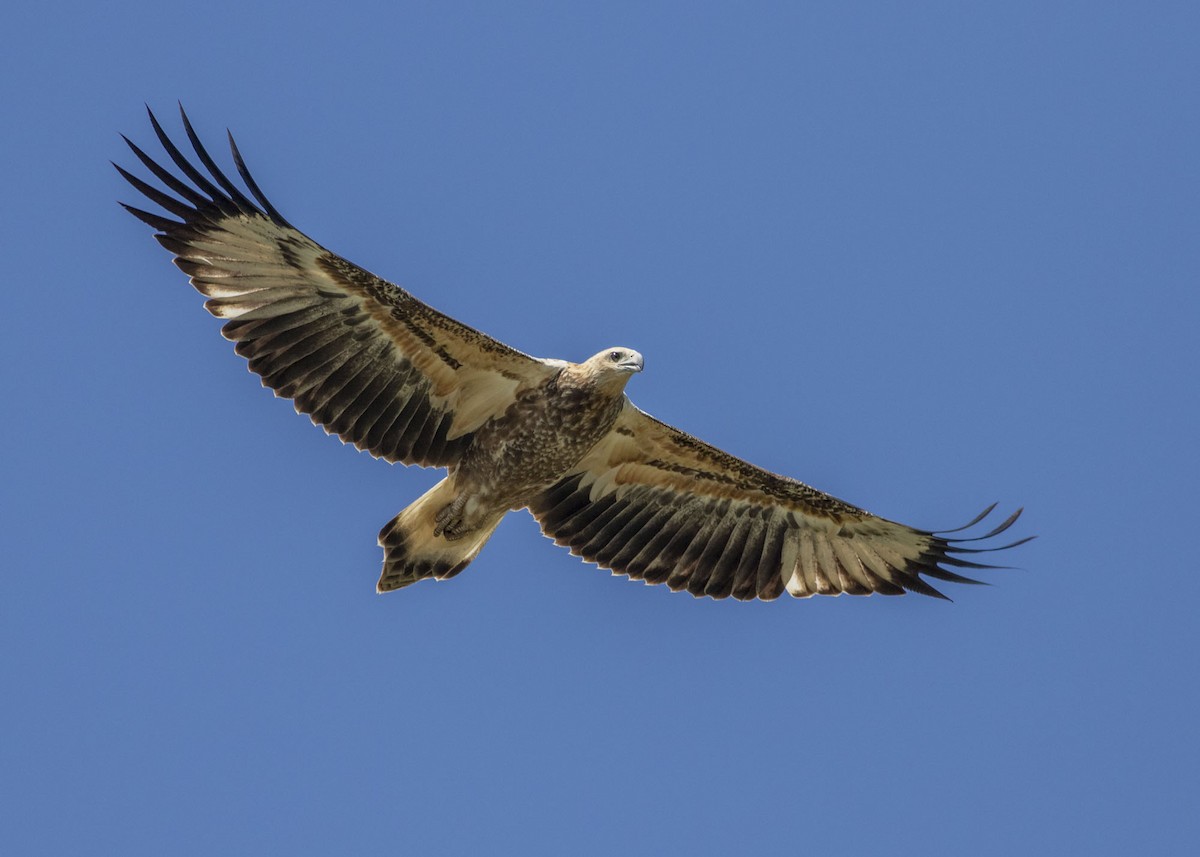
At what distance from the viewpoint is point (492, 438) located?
48.6 ft

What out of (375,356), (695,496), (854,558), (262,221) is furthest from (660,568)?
(262,221)

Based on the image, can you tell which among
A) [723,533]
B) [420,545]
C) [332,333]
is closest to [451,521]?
[420,545]

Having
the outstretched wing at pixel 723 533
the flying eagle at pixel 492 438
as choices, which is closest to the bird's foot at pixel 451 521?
the flying eagle at pixel 492 438

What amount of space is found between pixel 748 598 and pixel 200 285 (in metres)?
5.31

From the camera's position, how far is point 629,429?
15297 mm

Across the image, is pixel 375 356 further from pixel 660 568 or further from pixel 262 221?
pixel 660 568

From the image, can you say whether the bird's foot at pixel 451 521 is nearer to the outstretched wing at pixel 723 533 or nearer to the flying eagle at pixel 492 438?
the flying eagle at pixel 492 438

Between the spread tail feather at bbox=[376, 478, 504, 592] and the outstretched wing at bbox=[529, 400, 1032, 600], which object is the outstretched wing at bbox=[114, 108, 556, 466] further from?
the outstretched wing at bbox=[529, 400, 1032, 600]

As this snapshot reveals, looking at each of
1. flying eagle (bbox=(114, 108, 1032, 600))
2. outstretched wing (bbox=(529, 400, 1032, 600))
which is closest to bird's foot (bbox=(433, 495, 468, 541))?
flying eagle (bbox=(114, 108, 1032, 600))

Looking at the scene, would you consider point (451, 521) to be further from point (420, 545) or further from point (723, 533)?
point (723, 533)

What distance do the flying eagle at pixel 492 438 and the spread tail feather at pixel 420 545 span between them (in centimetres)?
1

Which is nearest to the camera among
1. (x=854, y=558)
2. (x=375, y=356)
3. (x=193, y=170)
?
(x=193, y=170)

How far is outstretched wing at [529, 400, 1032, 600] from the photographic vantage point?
615 inches

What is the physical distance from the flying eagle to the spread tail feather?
1cm
